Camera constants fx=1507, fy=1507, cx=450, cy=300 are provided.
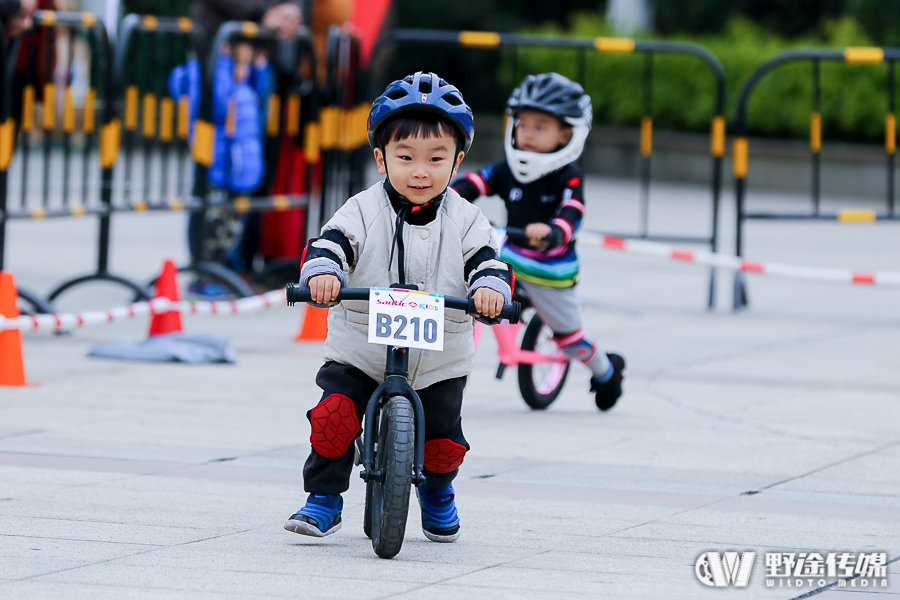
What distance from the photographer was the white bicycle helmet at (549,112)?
6.70 metres

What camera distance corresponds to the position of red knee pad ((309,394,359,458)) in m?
4.49

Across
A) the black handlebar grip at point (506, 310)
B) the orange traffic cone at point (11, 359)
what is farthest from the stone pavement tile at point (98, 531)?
the orange traffic cone at point (11, 359)

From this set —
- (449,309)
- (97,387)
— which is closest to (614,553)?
(449,309)

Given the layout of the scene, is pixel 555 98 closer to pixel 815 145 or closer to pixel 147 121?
pixel 147 121

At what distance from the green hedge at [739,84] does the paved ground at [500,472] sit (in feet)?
39.1

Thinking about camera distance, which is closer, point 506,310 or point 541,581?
point 541,581

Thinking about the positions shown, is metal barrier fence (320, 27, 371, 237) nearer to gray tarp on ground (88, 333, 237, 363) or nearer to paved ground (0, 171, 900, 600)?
paved ground (0, 171, 900, 600)

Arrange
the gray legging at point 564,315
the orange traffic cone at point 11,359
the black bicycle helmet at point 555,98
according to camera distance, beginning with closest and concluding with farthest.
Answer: the black bicycle helmet at point 555,98, the gray legging at point 564,315, the orange traffic cone at point 11,359

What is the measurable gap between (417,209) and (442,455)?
75 cm

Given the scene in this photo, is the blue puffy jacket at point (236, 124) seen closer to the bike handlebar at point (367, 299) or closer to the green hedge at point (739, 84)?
the bike handlebar at point (367, 299)

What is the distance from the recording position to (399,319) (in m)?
4.31

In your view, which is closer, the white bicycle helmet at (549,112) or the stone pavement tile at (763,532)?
the stone pavement tile at (763,532)

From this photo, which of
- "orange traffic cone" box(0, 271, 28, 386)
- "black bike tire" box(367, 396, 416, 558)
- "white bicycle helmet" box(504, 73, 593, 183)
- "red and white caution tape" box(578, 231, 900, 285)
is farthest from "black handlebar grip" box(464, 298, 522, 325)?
"red and white caution tape" box(578, 231, 900, 285)

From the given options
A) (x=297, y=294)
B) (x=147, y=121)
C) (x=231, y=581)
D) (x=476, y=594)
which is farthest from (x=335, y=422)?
(x=147, y=121)
